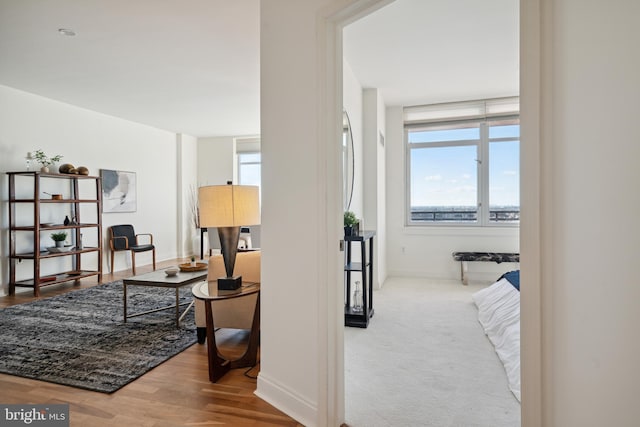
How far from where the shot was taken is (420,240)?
227 inches

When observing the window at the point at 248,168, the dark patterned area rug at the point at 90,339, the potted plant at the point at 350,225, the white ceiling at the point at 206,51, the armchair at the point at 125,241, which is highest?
the white ceiling at the point at 206,51

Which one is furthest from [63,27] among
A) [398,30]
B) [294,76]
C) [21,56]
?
[398,30]

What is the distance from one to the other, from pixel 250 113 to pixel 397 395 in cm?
514

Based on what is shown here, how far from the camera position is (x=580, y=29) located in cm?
94

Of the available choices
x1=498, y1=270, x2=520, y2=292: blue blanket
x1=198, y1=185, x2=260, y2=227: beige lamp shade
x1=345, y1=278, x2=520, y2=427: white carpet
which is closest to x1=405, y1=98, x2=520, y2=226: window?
x1=498, y1=270, x2=520, y2=292: blue blanket

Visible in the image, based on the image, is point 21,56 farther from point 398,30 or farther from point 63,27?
point 398,30

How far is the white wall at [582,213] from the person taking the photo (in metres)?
0.80

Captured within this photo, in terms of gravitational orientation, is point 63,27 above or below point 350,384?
above

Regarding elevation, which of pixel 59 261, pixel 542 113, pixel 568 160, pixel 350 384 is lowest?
pixel 350 384

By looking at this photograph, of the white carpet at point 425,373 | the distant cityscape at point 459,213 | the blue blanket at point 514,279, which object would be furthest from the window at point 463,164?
the white carpet at point 425,373

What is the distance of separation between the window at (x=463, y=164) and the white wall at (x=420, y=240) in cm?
16

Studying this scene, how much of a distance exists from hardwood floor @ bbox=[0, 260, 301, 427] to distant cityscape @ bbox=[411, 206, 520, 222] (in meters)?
4.13

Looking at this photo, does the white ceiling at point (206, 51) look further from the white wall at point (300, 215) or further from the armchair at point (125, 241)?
the armchair at point (125, 241)

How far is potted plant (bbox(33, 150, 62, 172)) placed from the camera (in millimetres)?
4855
